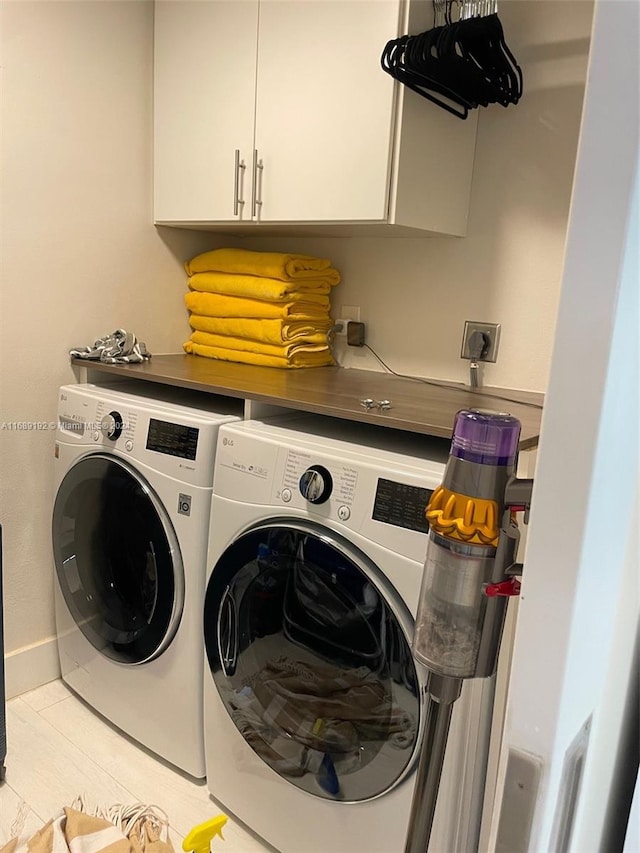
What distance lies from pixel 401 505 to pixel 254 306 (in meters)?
0.99

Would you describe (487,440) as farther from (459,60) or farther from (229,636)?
(459,60)

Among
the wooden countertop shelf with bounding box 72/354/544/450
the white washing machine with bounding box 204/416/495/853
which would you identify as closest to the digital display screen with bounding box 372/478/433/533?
the white washing machine with bounding box 204/416/495/853

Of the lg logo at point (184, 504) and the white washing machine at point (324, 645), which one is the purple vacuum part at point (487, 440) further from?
the lg logo at point (184, 504)

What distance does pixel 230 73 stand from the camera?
1772 millimetres

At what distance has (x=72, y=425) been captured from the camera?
1.76 m

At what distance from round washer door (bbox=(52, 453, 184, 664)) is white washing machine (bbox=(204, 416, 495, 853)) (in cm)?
17

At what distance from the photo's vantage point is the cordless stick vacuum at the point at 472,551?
1.87ft

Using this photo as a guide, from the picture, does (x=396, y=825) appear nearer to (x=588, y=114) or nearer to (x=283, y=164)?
(x=588, y=114)

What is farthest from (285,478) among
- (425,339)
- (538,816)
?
(538,816)

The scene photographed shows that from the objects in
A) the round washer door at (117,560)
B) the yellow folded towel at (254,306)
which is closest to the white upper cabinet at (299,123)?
the yellow folded towel at (254,306)

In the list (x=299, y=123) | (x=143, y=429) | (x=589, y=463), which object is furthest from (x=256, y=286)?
(x=589, y=463)

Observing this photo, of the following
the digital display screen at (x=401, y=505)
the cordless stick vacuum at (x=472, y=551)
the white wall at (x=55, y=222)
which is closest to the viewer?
the cordless stick vacuum at (x=472, y=551)

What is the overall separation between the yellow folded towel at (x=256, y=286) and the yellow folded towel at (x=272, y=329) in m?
0.08

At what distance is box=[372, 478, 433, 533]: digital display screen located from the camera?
3.64 feet
